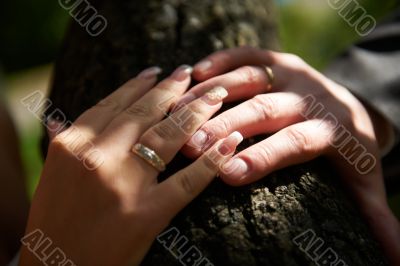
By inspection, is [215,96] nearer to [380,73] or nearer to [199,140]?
[199,140]

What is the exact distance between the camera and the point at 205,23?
2018 mm

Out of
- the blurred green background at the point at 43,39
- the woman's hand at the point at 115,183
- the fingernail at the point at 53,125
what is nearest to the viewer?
the woman's hand at the point at 115,183

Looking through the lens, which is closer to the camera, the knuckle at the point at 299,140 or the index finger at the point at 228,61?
the knuckle at the point at 299,140

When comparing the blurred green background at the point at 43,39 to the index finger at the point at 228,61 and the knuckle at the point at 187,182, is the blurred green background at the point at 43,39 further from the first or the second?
the knuckle at the point at 187,182

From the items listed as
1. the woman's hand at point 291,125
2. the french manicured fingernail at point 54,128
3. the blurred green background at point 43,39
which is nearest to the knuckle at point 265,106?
the woman's hand at point 291,125

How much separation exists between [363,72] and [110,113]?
1073 millimetres

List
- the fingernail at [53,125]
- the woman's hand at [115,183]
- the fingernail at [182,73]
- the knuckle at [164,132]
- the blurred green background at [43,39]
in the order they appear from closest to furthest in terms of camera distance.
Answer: the woman's hand at [115,183] → the knuckle at [164,132] → the fingernail at [182,73] → the fingernail at [53,125] → the blurred green background at [43,39]

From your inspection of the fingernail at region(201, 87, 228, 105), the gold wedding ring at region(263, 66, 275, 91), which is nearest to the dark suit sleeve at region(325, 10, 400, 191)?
the gold wedding ring at region(263, 66, 275, 91)

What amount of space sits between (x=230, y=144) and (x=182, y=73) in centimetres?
40

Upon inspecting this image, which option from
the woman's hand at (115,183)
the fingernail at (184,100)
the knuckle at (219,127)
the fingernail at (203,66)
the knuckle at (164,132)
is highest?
the fingernail at (203,66)

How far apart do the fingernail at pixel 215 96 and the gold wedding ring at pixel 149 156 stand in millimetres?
271

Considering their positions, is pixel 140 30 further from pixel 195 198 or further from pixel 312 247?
pixel 312 247

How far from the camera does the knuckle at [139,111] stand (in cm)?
158

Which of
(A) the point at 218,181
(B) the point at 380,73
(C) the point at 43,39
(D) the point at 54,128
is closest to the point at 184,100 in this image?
(A) the point at 218,181
